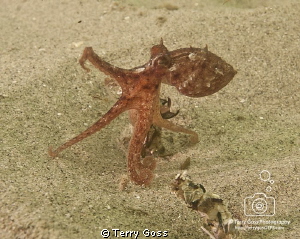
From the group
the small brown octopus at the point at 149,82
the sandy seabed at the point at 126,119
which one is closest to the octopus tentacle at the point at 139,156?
the small brown octopus at the point at 149,82

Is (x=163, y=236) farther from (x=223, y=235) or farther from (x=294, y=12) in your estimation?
(x=294, y=12)

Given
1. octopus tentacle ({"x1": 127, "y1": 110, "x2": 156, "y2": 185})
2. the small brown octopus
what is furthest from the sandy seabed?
the small brown octopus

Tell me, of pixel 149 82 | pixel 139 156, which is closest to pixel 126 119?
pixel 139 156

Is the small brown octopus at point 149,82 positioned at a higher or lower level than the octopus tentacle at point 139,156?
higher

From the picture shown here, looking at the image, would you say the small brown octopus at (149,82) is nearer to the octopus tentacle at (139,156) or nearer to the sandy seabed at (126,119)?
the octopus tentacle at (139,156)

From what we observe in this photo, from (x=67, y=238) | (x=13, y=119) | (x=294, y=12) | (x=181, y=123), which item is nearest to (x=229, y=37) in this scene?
(x=294, y=12)

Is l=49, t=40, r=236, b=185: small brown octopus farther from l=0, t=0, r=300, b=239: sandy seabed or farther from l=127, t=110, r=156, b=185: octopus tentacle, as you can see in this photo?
l=0, t=0, r=300, b=239: sandy seabed

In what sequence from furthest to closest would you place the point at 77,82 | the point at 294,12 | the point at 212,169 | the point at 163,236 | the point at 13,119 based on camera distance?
the point at 294,12 < the point at 77,82 < the point at 13,119 < the point at 212,169 < the point at 163,236
